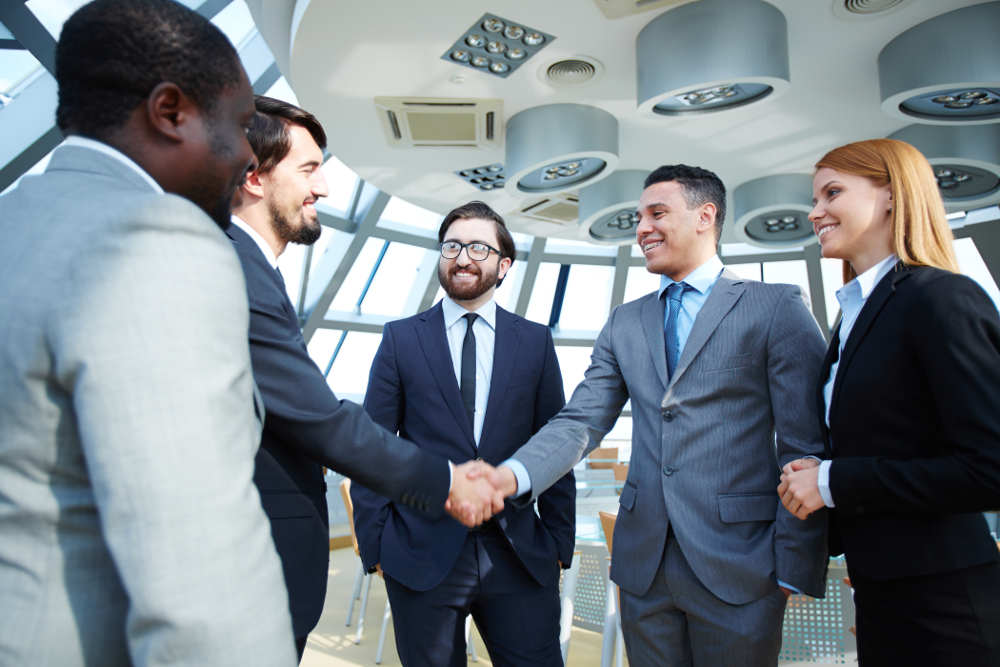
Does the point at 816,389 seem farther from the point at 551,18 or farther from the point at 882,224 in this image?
the point at 551,18

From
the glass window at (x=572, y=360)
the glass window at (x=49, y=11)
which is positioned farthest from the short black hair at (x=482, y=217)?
the glass window at (x=572, y=360)

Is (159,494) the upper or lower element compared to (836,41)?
lower

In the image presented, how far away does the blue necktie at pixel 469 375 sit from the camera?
2271 millimetres

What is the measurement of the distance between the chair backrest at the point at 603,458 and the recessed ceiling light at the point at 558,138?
15.2 feet

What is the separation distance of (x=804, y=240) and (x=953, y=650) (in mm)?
8119

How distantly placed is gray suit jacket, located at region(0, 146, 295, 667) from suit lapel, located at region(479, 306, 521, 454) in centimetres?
143

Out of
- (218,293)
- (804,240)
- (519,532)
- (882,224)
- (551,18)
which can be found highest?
(551,18)

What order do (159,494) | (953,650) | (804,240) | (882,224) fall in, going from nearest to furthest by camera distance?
(159,494)
(953,650)
(882,224)
(804,240)

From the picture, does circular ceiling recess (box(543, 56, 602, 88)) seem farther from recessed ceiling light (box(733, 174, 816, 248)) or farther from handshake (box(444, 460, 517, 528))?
handshake (box(444, 460, 517, 528))

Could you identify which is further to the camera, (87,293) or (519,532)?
(519,532)

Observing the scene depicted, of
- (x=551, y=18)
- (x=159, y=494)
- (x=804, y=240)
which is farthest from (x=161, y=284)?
(x=804, y=240)

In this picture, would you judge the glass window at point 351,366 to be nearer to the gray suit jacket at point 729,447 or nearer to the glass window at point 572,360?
the glass window at point 572,360

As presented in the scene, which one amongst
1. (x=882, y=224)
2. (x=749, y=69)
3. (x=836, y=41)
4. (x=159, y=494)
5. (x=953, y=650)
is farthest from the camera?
(x=836, y=41)

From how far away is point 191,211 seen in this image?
82 centimetres
